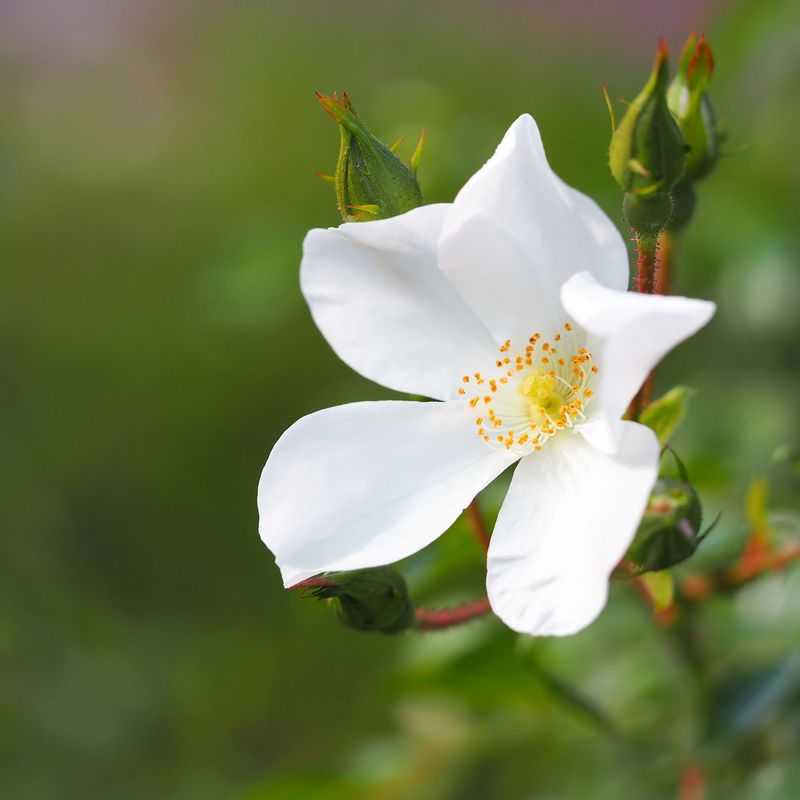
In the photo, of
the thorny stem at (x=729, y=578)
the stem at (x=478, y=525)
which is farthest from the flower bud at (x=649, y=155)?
the thorny stem at (x=729, y=578)

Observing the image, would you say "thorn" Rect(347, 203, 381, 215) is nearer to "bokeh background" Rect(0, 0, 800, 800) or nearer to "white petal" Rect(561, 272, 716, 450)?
"white petal" Rect(561, 272, 716, 450)

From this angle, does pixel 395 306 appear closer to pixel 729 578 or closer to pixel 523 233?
pixel 523 233

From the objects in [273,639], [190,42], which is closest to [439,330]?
[273,639]

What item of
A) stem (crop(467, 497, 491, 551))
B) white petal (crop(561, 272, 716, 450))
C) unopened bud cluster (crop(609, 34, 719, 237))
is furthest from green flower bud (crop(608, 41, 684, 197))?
stem (crop(467, 497, 491, 551))

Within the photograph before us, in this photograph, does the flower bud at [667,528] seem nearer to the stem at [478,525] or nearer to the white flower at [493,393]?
the white flower at [493,393]

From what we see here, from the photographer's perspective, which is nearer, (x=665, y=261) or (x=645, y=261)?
(x=645, y=261)

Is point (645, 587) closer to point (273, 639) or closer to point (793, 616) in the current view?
point (793, 616)

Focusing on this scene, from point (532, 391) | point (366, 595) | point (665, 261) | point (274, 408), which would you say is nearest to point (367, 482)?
point (366, 595)
